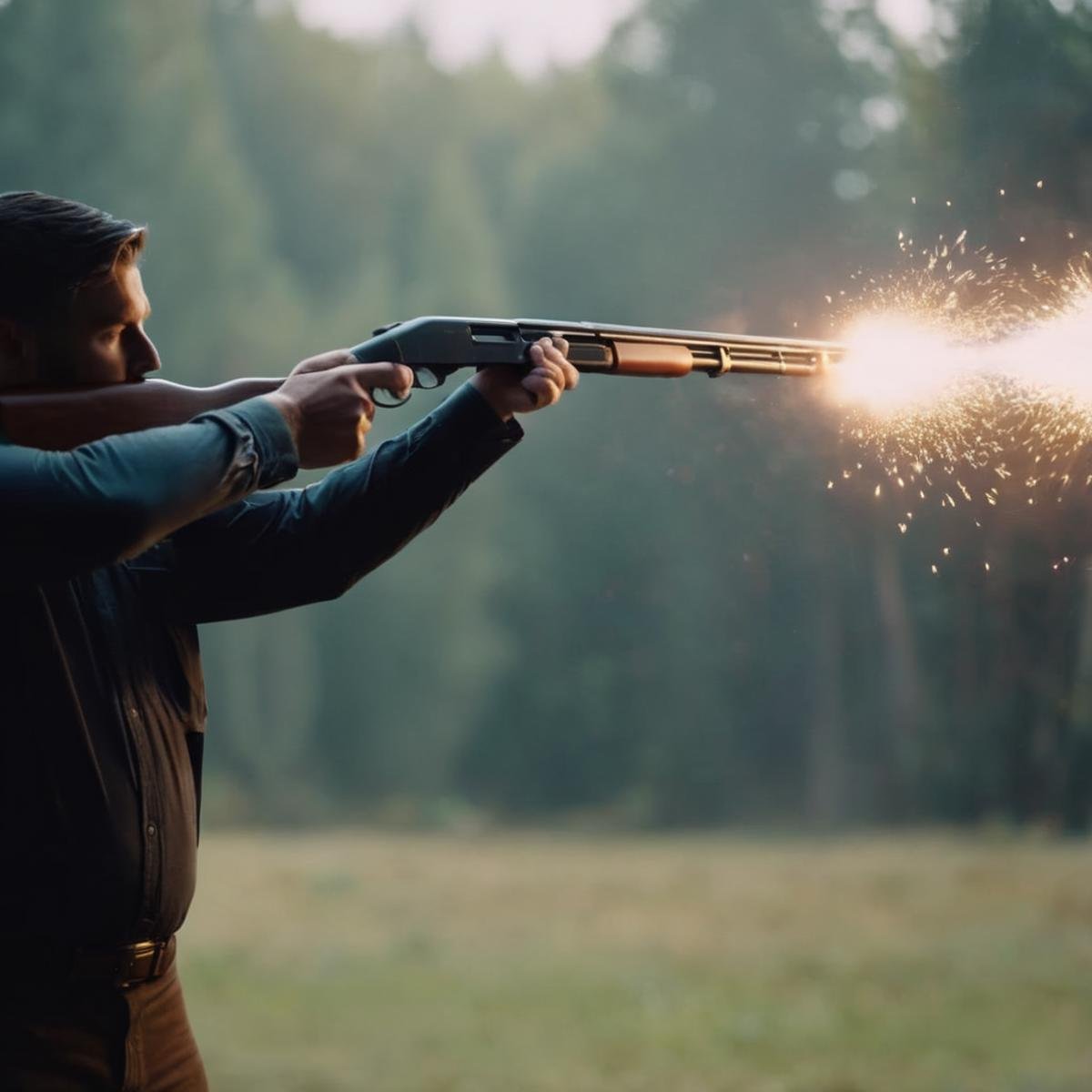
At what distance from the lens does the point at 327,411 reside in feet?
3.66

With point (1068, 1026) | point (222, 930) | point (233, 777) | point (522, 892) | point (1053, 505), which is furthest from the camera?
point (233, 777)

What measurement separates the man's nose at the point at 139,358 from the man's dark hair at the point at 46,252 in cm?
7

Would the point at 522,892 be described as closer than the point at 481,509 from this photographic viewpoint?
Yes

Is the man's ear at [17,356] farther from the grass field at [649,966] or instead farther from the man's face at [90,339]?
the grass field at [649,966]

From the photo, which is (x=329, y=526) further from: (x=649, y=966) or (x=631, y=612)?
(x=631, y=612)

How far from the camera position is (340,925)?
193 inches

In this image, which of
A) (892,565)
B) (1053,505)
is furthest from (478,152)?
(1053,505)

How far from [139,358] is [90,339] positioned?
5 cm

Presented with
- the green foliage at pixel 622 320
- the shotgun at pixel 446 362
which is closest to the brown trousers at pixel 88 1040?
the shotgun at pixel 446 362

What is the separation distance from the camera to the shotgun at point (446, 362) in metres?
1.09

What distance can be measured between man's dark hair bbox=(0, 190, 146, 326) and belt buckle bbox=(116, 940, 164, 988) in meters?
0.52

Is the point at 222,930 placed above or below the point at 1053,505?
below

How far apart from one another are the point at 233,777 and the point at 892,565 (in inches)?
137

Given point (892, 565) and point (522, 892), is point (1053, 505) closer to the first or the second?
point (892, 565)
